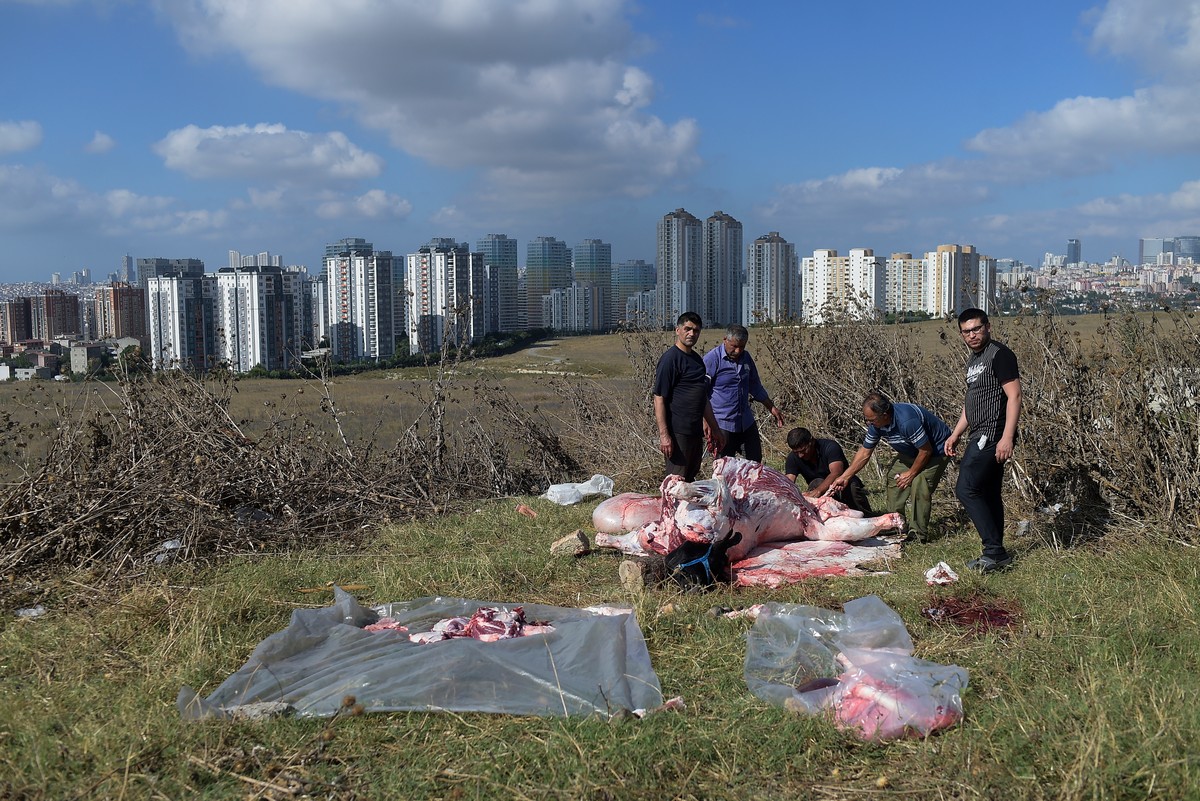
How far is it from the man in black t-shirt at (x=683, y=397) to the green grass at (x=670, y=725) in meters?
1.82

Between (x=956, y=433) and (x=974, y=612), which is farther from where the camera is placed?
(x=956, y=433)

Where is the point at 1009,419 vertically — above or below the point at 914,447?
above

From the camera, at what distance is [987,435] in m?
5.41

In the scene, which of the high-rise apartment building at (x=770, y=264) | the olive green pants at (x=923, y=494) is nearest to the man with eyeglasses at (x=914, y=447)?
the olive green pants at (x=923, y=494)

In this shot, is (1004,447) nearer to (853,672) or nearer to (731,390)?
(853,672)

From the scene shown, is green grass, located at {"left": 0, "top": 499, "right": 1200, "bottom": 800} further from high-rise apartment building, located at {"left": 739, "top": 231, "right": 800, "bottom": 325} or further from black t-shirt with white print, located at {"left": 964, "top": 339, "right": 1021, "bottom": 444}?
high-rise apartment building, located at {"left": 739, "top": 231, "right": 800, "bottom": 325}

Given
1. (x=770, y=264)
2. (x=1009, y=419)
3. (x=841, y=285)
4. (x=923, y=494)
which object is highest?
(x=770, y=264)

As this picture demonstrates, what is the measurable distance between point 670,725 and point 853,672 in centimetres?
77

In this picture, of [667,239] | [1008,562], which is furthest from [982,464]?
[667,239]

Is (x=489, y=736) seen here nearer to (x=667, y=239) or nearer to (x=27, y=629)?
(x=27, y=629)

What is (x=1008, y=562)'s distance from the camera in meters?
5.40

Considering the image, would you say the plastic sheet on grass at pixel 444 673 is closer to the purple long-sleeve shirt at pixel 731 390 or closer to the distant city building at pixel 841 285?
the purple long-sleeve shirt at pixel 731 390

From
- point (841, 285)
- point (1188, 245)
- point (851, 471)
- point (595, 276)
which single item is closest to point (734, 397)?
point (851, 471)

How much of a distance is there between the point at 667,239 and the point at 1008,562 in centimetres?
4563
